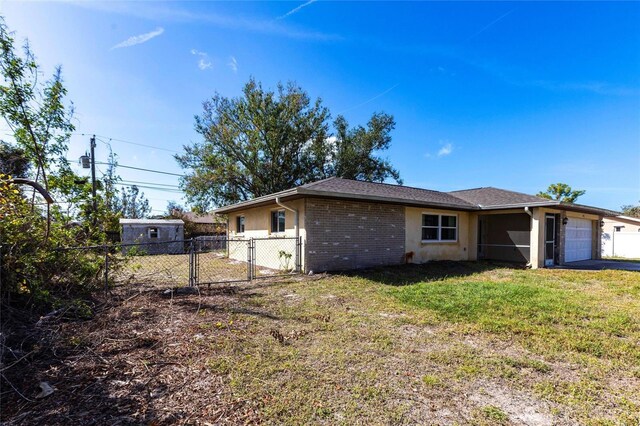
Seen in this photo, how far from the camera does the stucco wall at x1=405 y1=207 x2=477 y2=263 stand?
11791mm

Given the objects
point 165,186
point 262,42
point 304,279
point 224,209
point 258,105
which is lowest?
point 304,279

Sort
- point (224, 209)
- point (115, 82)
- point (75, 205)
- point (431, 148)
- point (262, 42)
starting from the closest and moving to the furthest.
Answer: point (75, 205) < point (115, 82) < point (262, 42) < point (224, 209) < point (431, 148)

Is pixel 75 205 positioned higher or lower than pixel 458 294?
higher

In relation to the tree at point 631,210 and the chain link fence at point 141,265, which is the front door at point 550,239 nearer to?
the chain link fence at point 141,265


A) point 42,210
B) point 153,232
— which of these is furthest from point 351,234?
point 153,232

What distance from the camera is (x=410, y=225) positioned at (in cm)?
1180

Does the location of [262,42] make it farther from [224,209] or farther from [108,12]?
[224,209]

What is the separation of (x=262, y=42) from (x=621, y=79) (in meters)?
13.1

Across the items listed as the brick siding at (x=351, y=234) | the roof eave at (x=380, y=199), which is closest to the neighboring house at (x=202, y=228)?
the brick siding at (x=351, y=234)

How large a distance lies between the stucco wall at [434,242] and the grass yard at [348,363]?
5703 millimetres

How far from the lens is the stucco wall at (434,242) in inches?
464

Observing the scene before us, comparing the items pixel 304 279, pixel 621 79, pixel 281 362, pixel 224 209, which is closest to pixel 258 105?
pixel 224 209

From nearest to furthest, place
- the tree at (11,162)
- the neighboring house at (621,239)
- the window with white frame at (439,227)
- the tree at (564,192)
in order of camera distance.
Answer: the tree at (11,162), the window with white frame at (439,227), the neighboring house at (621,239), the tree at (564,192)

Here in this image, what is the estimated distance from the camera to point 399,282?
26.6ft
